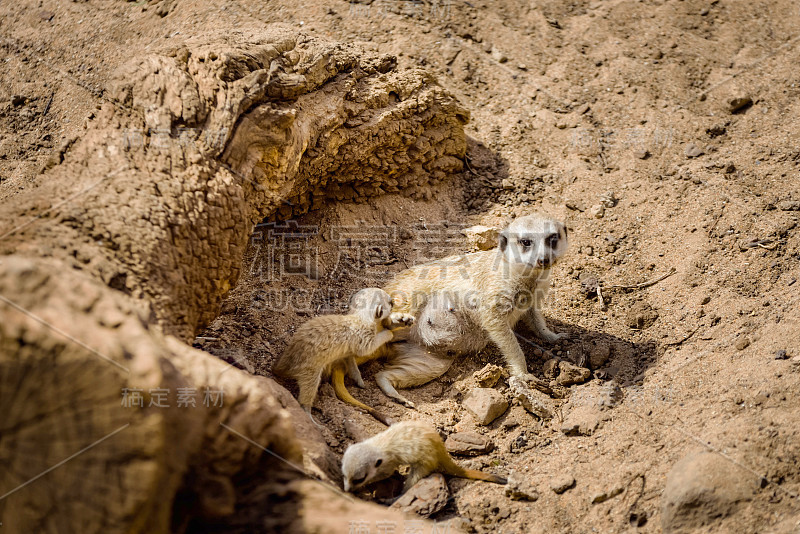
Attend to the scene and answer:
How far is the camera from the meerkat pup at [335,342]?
10.1ft

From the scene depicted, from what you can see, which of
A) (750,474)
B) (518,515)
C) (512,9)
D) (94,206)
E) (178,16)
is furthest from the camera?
(512,9)

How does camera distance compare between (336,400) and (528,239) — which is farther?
(528,239)

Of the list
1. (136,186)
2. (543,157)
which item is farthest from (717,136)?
(136,186)

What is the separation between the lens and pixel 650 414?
276cm

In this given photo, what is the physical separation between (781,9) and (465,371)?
4.58 m

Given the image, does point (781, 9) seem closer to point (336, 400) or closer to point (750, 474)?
point (750, 474)

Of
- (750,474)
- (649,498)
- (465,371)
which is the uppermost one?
(750,474)

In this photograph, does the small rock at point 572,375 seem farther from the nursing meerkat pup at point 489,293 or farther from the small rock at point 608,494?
the small rock at point 608,494

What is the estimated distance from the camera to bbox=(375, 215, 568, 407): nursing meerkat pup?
3.48 m

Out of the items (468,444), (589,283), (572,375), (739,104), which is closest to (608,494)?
(468,444)

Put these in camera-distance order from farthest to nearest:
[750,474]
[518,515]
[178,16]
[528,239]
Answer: [178,16] < [528,239] < [518,515] < [750,474]

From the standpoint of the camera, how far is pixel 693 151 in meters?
4.36

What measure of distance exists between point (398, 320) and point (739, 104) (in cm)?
323

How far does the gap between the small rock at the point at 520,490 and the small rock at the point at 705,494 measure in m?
0.55
